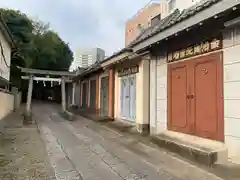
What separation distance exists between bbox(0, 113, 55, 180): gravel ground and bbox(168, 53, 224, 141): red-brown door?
3.35 meters

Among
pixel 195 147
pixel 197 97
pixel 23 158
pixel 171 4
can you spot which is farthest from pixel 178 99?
pixel 171 4

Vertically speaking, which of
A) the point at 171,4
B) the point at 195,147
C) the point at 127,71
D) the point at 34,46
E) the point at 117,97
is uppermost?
the point at 34,46

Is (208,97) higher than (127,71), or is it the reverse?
(127,71)

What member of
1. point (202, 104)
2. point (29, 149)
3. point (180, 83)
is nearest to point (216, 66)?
point (202, 104)

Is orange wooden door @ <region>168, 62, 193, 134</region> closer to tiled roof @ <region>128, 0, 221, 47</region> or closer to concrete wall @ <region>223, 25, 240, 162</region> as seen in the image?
tiled roof @ <region>128, 0, 221, 47</region>

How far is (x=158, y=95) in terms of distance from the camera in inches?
338

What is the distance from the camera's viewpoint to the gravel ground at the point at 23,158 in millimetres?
4957

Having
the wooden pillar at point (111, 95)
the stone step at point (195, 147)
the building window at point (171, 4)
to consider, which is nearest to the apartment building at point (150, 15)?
the building window at point (171, 4)

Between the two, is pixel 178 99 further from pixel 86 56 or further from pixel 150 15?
pixel 86 56

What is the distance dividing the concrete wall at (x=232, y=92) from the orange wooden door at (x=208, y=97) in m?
0.19

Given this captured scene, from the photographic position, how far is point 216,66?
5938 mm

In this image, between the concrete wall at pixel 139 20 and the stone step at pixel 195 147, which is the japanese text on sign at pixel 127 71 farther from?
the concrete wall at pixel 139 20

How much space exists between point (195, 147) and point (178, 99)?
67.0 inches

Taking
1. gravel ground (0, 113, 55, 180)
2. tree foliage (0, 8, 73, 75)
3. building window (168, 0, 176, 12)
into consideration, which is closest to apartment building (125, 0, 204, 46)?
building window (168, 0, 176, 12)
